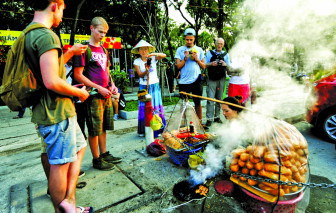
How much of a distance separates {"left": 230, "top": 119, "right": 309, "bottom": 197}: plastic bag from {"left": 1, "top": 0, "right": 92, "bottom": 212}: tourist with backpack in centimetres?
178

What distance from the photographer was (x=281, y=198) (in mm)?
1854

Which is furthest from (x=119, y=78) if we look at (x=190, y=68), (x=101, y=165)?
(x=101, y=165)

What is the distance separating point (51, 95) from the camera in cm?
165

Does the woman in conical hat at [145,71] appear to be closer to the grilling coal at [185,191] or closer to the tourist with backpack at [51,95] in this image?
the grilling coal at [185,191]

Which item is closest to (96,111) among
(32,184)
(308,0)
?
(32,184)

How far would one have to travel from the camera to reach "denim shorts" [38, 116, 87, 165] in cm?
163

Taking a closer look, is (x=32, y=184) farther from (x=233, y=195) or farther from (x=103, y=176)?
(x=233, y=195)

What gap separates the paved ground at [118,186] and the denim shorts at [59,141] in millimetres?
899

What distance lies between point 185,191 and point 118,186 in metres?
0.91

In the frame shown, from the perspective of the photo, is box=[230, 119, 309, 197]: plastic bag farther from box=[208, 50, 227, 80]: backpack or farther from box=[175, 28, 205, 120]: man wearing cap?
box=[208, 50, 227, 80]: backpack

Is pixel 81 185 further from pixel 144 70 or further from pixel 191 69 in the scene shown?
pixel 191 69

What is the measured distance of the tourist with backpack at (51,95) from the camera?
1496mm


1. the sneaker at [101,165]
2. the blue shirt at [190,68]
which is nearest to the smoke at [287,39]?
the blue shirt at [190,68]

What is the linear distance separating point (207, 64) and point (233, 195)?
134 inches
